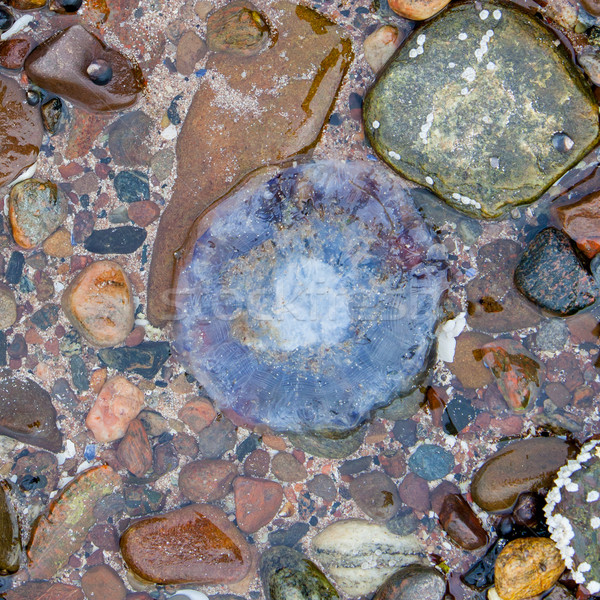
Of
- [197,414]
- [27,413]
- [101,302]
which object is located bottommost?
[27,413]

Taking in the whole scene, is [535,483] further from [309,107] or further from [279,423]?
[309,107]

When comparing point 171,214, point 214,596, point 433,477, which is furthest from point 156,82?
point 214,596

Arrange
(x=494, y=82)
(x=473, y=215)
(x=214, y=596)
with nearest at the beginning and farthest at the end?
(x=494, y=82) < (x=473, y=215) < (x=214, y=596)

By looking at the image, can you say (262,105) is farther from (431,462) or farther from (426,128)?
(431,462)

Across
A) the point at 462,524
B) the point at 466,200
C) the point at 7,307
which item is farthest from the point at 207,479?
the point at 466,200

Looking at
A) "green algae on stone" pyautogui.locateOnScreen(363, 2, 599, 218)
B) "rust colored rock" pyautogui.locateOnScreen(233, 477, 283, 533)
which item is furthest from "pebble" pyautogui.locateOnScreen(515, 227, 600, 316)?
"rust colored rock" pyautogui.locateOnScreen(233, 477, 283, 533)

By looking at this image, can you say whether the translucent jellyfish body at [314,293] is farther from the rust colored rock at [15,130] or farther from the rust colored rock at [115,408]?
the rust colored rock at [15,130]
